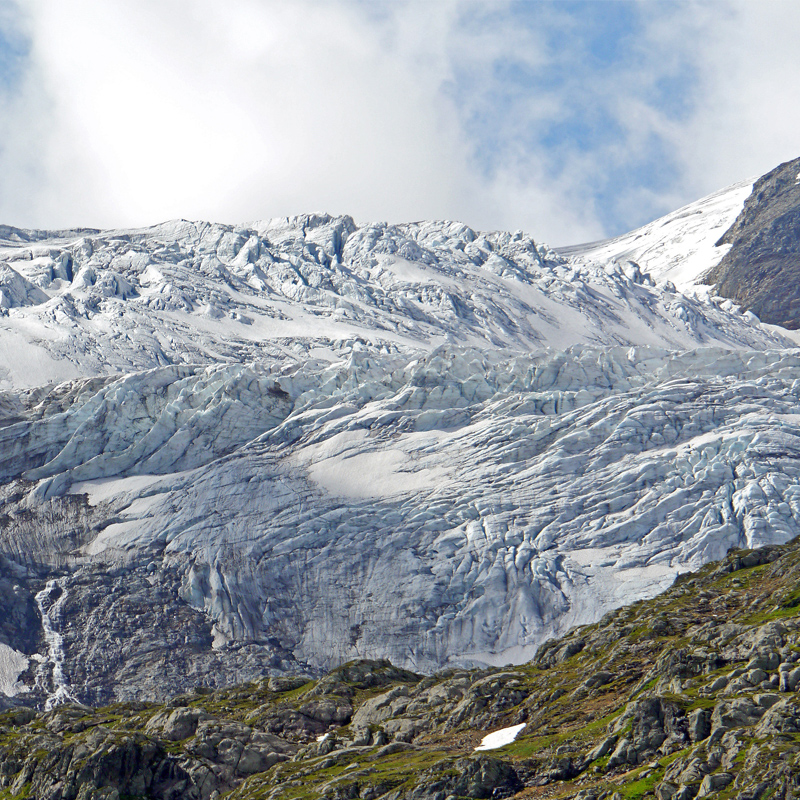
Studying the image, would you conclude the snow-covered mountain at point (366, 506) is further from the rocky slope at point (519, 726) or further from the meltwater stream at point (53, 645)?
the rocky slope at point (519, 726)

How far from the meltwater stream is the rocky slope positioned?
43.7 meters

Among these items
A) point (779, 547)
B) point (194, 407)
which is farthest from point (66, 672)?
point (779, 547)

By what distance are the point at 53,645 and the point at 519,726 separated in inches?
3287

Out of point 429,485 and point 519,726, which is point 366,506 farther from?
point 519,726

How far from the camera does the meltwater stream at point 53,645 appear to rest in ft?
361

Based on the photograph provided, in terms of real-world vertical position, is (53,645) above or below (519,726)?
above

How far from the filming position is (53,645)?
118 m

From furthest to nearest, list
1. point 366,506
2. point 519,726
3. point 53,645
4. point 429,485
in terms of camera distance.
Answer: point 429,485, point 366,506, point 53,645, point 519,726

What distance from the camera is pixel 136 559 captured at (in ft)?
419

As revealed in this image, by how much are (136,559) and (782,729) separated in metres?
104

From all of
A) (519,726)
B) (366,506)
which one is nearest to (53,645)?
(366,506)

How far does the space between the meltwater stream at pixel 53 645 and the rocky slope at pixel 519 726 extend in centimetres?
4368

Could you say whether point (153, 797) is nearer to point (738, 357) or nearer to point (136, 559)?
point (136, 559)

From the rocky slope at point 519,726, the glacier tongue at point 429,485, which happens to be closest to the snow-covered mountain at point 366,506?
the glacier tongue at point 429,485
